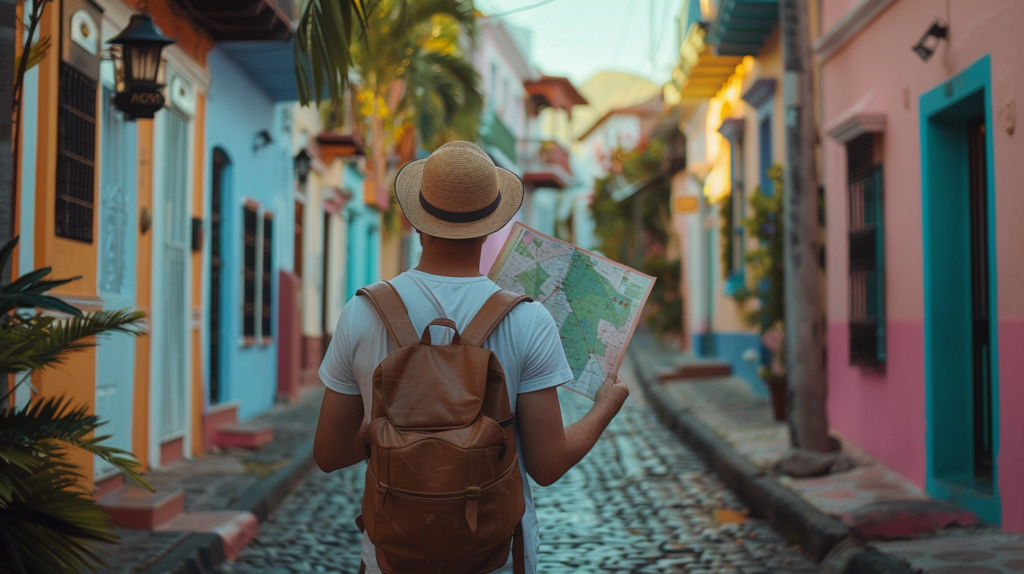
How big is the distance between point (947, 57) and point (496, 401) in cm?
561

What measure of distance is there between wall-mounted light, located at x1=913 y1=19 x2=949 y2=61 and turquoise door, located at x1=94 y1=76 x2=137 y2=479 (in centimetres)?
544

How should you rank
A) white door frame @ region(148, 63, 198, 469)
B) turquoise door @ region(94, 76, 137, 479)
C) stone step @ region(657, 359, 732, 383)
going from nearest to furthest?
turquoise door @ region(94, 76, 137, 479) → white door frame @ region(148, 63, 198, 469) → stone step @ region(657, 359, 732, 383)

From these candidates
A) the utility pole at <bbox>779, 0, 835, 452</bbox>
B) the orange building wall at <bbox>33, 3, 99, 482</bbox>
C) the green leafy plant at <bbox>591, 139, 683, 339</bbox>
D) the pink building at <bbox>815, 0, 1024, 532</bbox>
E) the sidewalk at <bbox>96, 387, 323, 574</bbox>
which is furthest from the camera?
the green leafy plant at <bbox>591, 139, 683, 339</bbox>

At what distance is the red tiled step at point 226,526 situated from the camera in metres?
6.30

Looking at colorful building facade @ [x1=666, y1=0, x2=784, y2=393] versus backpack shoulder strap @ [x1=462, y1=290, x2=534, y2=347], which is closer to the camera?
backpack shoulder strap @ [x1=462, y1=290, x2=534, y2=347]

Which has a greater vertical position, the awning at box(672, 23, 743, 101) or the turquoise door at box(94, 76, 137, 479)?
the awning at box(672, 23, 743, 101)

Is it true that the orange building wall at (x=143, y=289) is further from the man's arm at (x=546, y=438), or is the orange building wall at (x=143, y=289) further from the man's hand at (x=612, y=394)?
the man's arm at (x=546, y=438)

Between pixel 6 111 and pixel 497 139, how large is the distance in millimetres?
27282

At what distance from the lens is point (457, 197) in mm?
2580

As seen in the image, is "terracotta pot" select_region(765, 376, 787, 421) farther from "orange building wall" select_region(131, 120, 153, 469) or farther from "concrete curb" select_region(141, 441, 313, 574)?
"orange building wall" select_region(131, 120, 153, 469)

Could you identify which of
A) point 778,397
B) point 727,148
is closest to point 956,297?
point 778,397

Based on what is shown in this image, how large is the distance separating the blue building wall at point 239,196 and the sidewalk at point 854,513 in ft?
15.9

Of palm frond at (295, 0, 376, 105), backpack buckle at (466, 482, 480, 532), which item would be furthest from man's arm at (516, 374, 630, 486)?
palm frond at (295, 0, 376, 105)

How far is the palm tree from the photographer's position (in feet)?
55.6
